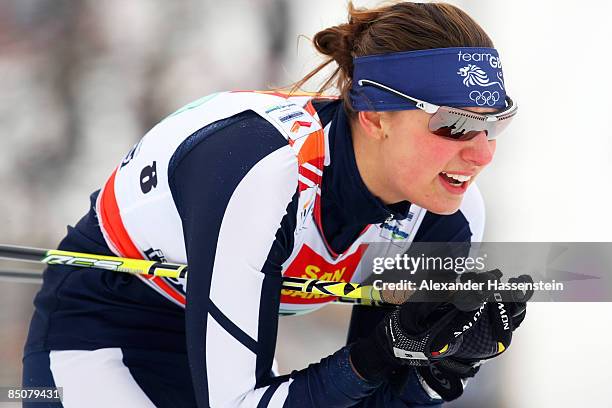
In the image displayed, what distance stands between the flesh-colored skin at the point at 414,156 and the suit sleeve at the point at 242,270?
0.51 feet

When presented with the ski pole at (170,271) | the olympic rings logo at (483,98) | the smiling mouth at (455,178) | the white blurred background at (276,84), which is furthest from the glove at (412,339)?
the white blurred background at (276,84)

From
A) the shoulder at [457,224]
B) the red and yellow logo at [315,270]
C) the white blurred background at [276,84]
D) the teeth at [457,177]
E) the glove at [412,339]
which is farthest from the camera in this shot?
the white blurred background at [276,84]

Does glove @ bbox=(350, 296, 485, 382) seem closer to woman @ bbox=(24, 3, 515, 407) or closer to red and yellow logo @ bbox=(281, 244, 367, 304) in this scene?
woman @ bbox=(24, 3, 515, 407)

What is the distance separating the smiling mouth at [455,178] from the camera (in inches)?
58.1

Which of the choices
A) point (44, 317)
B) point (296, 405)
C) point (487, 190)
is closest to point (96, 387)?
point (44, 317)

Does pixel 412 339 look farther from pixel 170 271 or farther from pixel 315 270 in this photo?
pixel 170 271

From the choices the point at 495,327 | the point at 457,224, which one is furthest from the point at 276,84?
the point at 495,327

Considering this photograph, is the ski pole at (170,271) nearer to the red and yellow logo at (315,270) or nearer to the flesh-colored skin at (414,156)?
the red and yellow logo at (315,270)

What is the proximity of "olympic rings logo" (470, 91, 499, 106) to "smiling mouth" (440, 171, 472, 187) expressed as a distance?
122mm

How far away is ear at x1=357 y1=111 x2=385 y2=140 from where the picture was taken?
1.50 m

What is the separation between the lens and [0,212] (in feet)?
10.7

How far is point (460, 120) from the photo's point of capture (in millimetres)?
1427

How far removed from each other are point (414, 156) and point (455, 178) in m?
0.08

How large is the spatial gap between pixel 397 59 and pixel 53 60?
2.52 meters
